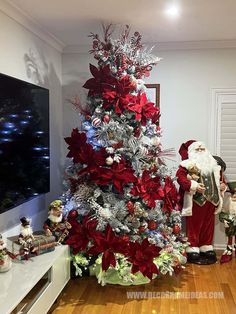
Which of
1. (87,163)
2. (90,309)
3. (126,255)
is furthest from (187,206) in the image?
(90,309)

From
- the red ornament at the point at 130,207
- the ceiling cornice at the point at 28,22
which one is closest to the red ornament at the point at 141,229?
the red ornament at the point at 130,207

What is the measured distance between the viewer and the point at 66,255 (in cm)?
290

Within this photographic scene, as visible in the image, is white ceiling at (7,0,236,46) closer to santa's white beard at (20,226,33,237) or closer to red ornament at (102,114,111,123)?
red ornament at (102,114,111,123)

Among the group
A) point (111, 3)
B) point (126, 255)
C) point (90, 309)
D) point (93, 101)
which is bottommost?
point (90, 309)

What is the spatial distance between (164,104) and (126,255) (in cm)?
178

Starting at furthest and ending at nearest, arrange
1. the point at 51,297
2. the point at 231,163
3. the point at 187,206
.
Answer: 1. the point at 231,163
2. the point at 187,206
3. the point at 51,297

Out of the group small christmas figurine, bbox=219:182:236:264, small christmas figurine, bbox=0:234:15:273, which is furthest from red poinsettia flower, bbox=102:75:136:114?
small christmas figurine, bbox=219:182:236:264

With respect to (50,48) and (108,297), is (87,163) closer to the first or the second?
(108,297)

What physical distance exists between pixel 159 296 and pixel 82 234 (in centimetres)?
78

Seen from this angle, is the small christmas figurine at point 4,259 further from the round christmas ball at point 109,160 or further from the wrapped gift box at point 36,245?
the round christmas ball at point 109,160

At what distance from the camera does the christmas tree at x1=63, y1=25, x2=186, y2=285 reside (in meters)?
2.96

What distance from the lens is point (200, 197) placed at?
145 inches

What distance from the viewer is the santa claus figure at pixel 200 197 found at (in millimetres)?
3660

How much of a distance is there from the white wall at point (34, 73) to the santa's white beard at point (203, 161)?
1435mm
